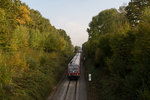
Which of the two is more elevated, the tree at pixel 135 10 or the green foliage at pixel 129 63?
the tree at pixel 135 10

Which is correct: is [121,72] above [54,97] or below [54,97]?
above

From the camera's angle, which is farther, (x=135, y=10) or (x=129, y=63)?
(x=135, y=10)

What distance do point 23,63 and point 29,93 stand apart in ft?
9.83

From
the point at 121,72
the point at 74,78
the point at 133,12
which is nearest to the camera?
the point at 121,72

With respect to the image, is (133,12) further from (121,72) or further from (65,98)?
(65,98)

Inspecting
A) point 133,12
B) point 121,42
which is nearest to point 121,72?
point 121,42

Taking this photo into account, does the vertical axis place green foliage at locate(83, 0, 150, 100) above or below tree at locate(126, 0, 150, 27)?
below

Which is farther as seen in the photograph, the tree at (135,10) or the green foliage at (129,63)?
the tree at (135,10)

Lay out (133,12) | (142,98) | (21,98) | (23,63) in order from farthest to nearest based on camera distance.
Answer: (133,12) < (23,63) < (21,98) < (142,98)

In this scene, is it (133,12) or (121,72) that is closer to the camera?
(121,72)

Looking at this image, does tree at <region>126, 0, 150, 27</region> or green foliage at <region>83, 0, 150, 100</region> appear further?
tree at <region>126, 0, 150, 27</region>

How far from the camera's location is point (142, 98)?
6.02 meters

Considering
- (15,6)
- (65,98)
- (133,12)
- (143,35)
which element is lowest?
(65,98)

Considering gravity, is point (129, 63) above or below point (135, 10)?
below
